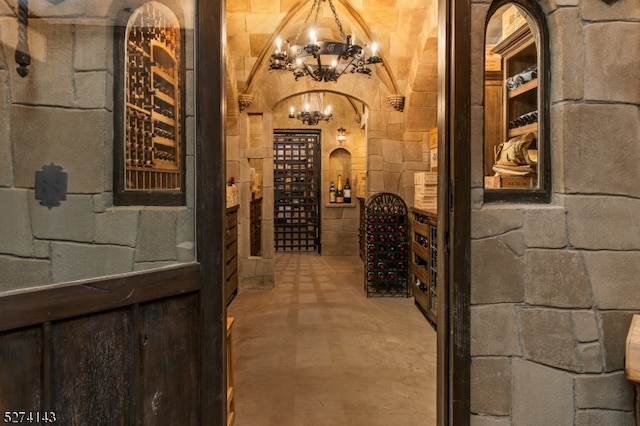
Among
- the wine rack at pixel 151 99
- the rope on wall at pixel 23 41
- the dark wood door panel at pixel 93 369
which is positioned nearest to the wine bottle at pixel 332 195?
the wine rack at pixel 151 99

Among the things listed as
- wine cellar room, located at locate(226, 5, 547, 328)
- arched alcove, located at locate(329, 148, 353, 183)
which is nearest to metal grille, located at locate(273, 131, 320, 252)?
arched alcove, located at locate(329, 148, 353, 183)

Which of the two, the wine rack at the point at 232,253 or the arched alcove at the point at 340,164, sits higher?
the arched alcove at the point at 340,164

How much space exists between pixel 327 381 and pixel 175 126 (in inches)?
79.2

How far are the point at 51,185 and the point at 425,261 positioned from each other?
3878 millimetres

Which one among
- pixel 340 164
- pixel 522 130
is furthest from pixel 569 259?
pixel 340 164

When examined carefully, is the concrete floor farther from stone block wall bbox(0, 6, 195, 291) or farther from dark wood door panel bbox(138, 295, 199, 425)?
stone block wall bbox(0, 6, 195, 291)

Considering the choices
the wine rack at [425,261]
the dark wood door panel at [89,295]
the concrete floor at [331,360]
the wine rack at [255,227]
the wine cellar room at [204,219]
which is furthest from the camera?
the wine rack at [255,227]

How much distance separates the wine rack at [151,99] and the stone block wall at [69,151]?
0.31 ft

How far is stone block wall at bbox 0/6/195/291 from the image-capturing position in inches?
57.8

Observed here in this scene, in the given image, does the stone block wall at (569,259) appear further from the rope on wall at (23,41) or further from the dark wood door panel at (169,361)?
the rope on wall at (23,41)

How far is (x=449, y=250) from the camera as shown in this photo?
1.52 metres

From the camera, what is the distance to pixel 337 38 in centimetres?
563

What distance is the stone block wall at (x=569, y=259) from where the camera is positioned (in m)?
1.52

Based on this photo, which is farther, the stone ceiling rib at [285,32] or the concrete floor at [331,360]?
the stone ceiling rib at [285,32]
